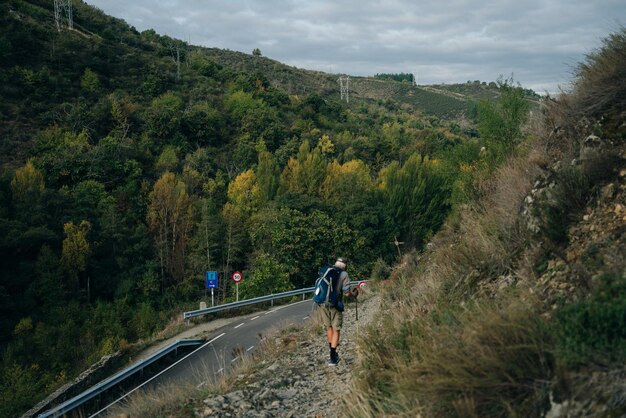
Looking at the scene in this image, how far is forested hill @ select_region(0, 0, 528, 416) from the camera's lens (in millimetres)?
31203

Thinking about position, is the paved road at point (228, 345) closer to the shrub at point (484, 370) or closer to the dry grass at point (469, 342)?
the dry grass at point (469, 342)

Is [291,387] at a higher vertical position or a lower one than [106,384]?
higher

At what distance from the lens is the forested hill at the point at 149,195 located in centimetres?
3120

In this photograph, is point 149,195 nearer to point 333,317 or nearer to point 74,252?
point 74,252

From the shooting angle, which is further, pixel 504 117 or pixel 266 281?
pixel 266 281

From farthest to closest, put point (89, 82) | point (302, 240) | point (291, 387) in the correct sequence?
point (89, 82) → point (302, 240) → point (291, 387)

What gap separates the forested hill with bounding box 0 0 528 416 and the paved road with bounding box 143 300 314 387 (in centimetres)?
356

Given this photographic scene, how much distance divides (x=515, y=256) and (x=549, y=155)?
254 centimetres

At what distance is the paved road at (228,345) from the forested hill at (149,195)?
3555 millimetres

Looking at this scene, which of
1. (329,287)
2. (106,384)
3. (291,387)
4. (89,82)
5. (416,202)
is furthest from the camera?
(89,82)

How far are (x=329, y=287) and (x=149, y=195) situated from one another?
3709 centimetres

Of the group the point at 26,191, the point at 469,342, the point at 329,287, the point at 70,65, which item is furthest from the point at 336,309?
the point at 70,65

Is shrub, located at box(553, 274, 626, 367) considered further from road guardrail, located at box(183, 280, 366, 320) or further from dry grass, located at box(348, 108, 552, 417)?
road guardrail, located at box(183, 280, 366, 320)

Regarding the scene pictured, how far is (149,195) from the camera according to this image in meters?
43.0
